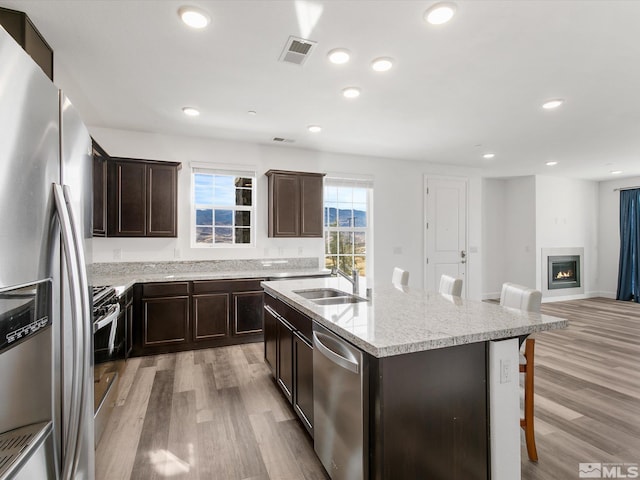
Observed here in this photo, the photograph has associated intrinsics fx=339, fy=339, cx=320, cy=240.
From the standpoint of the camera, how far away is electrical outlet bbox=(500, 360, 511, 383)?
1586mm

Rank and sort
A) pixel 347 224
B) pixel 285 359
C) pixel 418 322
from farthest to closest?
pixel 347 224 < pixel 285 359 < pixel 418 322

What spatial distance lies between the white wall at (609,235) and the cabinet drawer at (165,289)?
8.94 m

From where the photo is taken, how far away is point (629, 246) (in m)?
7.18

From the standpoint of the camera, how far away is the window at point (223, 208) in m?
4.68

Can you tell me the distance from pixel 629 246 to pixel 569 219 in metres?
1.23

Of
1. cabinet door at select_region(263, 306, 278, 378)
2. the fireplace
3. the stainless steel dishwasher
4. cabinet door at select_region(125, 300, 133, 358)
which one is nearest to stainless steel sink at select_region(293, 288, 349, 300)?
cabinet door at select_region(263, 306, 278, 378)

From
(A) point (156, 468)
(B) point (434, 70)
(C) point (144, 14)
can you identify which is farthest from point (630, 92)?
(A) point (156, 468)

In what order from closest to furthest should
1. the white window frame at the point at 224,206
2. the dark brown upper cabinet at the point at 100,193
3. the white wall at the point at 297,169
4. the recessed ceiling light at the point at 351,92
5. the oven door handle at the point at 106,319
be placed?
the oven door handle at the point at 106,319 → the recessed ceiling light at the point at 351,92 → the dark brown upper cabinet at the point at 100,193 → the white wall at the point at 297,169 → the white window frame at the point at 224,206

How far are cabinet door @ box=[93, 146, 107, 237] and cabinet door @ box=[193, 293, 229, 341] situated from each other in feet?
4.05

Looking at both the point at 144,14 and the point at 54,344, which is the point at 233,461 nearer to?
the point at 54,344

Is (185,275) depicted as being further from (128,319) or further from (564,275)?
(564,275)

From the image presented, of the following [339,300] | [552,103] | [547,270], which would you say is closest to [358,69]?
[339,300]

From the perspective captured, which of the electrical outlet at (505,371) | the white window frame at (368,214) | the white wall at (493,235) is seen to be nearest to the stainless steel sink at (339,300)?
the electrical outlet at (505,371)

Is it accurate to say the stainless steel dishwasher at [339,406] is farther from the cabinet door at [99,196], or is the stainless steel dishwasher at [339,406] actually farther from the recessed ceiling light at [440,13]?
the cabinet door at [99,196]
